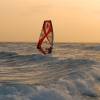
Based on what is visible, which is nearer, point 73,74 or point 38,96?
point 38,96

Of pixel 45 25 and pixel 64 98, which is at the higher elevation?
pixel 45 25

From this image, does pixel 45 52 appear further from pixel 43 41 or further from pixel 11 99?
pixel 11 99

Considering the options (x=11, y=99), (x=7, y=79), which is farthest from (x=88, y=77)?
(x=11, y=99)

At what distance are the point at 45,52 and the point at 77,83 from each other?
18.6 metres

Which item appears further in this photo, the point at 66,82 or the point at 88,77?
the point at 88,77

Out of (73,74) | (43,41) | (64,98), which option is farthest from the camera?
(43,41)

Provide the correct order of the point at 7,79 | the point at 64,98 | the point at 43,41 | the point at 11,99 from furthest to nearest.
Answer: the point at 43,41
the point at 7,79
the point at 64,98
the point at 11,99

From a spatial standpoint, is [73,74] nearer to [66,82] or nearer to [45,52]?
[66,82]

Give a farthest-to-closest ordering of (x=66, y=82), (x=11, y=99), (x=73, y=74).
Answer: (x=73, y=74)
(x=66, y=82)
(x=11, y=99)

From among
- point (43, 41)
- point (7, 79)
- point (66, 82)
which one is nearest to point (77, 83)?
point (66, 82)

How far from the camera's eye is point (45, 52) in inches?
1428

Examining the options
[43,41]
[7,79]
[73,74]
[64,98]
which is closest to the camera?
[64,98]

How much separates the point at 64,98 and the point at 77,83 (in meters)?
3.67

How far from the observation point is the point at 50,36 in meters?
36.8
